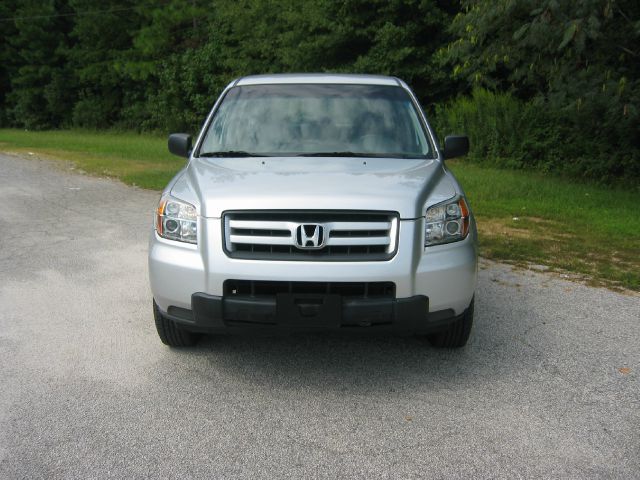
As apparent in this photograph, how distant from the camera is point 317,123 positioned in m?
5.34

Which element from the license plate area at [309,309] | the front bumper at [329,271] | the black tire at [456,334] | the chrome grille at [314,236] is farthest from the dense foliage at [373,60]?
the license plate area at [309,309]

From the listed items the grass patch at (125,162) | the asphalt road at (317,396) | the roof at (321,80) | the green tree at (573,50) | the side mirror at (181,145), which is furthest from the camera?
the grass patch at (125,162)

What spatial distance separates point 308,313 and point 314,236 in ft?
1.40

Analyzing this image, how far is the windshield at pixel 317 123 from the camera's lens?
5168 millimetres

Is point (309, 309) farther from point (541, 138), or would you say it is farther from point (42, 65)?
point (42, 65)

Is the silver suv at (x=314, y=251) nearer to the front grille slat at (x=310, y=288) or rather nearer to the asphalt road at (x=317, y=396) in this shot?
the front grille slat at (x=310, y=288)

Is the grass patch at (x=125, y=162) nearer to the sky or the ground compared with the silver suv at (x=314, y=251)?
nearer to the ground

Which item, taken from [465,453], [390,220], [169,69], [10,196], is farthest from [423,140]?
[169,69]

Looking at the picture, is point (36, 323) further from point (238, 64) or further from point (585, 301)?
point (238, 64)

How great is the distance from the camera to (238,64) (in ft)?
110

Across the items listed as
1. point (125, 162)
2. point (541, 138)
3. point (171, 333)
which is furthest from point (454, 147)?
point (125, 162)

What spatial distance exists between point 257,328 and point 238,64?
1220 inches

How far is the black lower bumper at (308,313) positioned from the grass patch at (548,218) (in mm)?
3499

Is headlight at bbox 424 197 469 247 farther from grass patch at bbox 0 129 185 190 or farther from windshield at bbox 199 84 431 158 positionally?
grass patch at bbox 0 129 185 190
